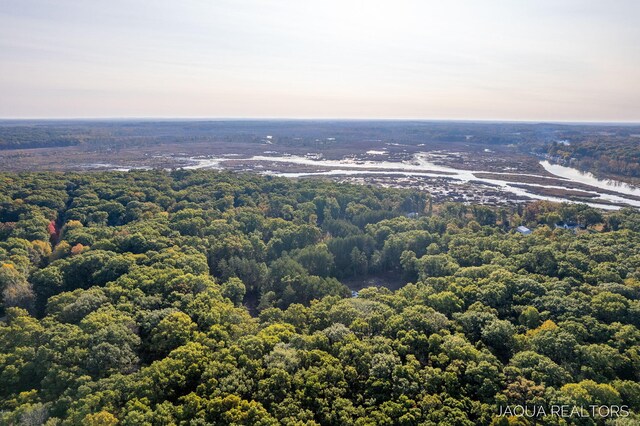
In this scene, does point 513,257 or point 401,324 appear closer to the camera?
point 401,324

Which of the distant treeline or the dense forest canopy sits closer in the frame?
the dense forest canopy

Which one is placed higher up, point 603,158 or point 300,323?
point 603,158

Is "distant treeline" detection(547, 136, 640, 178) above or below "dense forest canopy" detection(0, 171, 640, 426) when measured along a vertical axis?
above

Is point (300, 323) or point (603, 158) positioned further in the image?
point (603, 158)

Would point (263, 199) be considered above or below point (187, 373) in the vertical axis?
above

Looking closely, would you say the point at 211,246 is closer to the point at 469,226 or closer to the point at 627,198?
the point at 469,226

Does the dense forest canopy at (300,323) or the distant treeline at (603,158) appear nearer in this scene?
the dense forest canopy at (300,323)

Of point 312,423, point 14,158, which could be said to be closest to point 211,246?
point 312,423

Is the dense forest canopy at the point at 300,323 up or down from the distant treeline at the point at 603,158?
down
